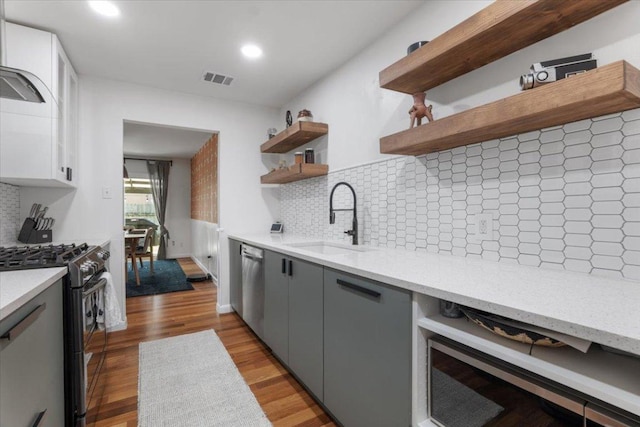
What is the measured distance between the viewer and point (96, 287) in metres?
1.63

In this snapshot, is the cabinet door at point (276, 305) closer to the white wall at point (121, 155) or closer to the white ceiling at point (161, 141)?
the white wall at point (121, 155)

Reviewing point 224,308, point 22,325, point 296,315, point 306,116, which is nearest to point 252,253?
point 296,315

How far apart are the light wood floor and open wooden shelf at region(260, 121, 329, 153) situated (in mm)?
1875

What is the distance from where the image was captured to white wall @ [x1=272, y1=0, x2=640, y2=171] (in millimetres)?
1127

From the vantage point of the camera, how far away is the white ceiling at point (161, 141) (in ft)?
15.8

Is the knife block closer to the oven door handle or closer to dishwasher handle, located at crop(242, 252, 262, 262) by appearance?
the oven door handle

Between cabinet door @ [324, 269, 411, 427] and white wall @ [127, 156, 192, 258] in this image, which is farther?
white wall @ [127, 156, 192, 258]

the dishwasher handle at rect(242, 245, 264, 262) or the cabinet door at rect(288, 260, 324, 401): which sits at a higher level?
the dishwasher handle at rect(242, 245, 264, 262)

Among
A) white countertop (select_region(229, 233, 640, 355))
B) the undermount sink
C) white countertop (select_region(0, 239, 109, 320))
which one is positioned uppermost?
white countertop (select_region(229, 233, 640, 355))

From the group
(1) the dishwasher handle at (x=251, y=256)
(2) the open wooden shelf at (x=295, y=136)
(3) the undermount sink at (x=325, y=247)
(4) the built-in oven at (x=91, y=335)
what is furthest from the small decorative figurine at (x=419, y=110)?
(4) the built-in oven at (x=91, y=335)

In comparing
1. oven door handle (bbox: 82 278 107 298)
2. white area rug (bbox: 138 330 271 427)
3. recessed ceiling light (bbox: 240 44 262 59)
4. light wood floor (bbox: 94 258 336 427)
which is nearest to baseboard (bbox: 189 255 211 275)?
light wood floor (bbox: 94 258 336 427)

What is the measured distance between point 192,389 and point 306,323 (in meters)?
0.86

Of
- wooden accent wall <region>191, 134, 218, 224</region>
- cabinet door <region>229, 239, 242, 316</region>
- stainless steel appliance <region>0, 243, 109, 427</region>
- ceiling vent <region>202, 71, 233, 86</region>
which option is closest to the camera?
stainless steel appliance <region>0, 243, 109, 427</region>

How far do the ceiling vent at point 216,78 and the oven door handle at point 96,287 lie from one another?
1987mm
